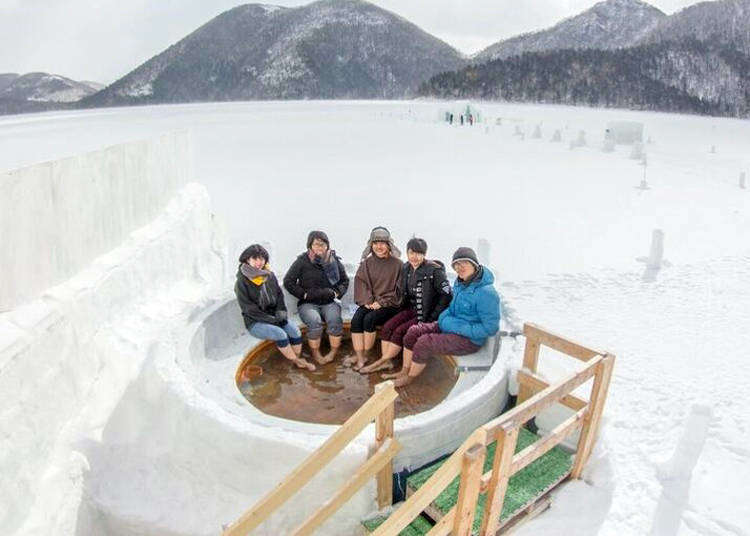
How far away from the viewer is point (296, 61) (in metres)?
127

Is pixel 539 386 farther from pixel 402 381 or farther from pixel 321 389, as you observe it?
pixel 321 389

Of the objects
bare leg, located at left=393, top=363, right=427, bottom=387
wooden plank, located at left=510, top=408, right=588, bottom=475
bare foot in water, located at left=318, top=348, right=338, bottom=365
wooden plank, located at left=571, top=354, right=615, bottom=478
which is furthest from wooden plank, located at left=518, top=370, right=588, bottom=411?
bare foot in water, located at left=318, top=348, right=338, bottom=365

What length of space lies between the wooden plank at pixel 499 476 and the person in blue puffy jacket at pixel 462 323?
186cm

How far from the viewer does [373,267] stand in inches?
229

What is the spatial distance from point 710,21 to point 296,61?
8829 cm

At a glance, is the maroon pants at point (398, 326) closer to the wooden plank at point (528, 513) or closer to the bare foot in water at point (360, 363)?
the bare foot in water at point (360, 363)

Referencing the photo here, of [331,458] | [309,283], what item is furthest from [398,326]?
[331,458]

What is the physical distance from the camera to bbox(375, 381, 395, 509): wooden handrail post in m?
3.79

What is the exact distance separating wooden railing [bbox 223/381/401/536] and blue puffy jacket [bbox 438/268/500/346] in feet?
5.21

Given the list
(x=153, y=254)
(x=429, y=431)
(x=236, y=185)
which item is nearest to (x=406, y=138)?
(x=236, y=185)

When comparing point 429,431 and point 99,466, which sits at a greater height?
point 429,431

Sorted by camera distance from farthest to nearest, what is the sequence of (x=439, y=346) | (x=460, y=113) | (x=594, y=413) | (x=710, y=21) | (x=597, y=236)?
1. (x=710, y=21)
2. (x=460, y=113)
3. (x=597, y=236)
4. (x=439, y=346)
5. (x=594, y=413)

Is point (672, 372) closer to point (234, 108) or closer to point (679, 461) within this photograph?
point (679, 461)

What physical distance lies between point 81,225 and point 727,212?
11.7 meters
